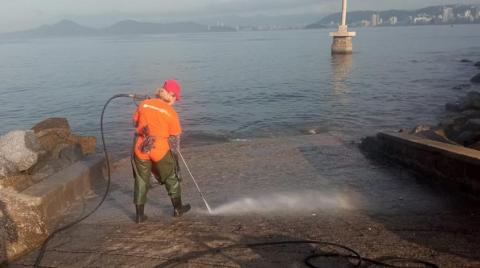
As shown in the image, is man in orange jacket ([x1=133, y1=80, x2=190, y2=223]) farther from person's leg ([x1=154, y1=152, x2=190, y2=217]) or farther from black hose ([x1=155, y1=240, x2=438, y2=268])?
black hose ([x1=155, y1=240, x2=438, y2=268])

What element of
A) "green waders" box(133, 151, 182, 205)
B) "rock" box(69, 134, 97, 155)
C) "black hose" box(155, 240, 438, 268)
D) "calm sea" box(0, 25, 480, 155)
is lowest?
"calm sea" box(0, 25, 480, 155)

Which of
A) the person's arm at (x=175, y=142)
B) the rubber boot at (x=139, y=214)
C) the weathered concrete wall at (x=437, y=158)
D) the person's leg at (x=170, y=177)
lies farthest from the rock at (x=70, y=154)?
the weathered concrete wall at (x=437, y=158)

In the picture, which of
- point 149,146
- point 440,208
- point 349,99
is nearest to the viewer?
point 149,146

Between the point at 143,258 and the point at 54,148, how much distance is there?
8297 millimetres

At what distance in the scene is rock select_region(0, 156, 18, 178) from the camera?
9.51m

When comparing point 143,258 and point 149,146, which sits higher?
point 149,146

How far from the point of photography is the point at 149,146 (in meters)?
5.97

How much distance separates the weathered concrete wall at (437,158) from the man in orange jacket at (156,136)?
434 centimetres

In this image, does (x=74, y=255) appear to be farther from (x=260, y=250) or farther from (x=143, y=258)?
(x=260, y=250)

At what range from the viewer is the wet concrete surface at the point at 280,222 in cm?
523

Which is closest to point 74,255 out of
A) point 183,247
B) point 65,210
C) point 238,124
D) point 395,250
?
point 183,247

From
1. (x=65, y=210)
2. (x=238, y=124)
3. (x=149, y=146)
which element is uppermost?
(x=149, y=146)

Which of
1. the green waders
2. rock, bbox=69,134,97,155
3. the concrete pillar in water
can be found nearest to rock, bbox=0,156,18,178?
rock, bbox=69,134,97,155

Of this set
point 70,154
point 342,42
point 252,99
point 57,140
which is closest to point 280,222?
point 70,154
